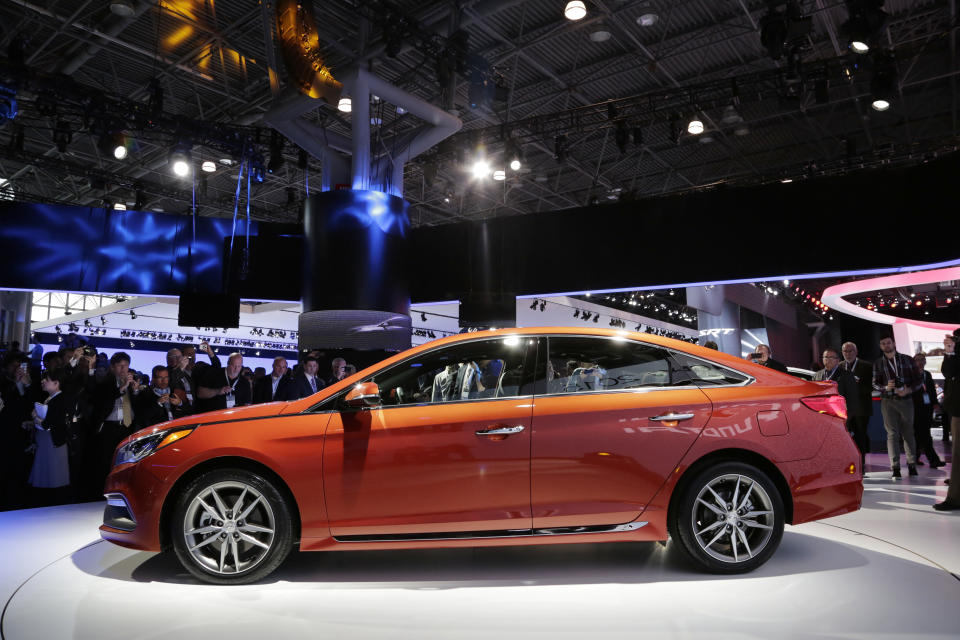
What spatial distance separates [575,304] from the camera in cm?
2311

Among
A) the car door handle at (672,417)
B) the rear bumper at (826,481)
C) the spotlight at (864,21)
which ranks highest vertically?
the spotlight at (864,21)

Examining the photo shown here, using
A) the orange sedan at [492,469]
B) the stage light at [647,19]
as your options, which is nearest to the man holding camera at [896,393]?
the orange sedan at [492,469]

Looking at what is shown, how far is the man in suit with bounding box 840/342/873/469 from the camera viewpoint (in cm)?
732

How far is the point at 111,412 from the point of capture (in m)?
5.82

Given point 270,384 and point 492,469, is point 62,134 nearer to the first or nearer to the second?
point 270,384

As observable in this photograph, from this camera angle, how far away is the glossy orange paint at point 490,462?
3.23m

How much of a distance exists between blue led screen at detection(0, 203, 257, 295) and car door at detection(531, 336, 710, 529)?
11.1m

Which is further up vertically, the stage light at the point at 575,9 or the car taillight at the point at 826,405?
the stage light at the point at 575,9

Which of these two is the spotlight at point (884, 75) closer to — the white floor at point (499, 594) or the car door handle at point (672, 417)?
the white floor at point (499, 594)

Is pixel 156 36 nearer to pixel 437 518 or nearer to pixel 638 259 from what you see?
pixel 638 259

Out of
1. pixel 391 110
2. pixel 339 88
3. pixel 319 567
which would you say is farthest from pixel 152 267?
pixel 319 567

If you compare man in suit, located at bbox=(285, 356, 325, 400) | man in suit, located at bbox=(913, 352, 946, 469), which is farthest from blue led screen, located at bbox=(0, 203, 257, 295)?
man in suit, located at bbox=(913, 352, 946, 469)

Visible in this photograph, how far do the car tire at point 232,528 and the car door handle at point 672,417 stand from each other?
1.96 metres

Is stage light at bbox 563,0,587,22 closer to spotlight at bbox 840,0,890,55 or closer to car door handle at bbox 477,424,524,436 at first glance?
spotlight at bbox 840,0,890,55
